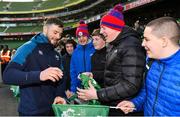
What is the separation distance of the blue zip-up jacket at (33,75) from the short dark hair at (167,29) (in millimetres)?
1205

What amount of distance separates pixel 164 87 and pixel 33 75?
4.17ft

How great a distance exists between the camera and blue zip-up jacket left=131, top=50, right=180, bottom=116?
2.26 metres

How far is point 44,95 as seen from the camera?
3.18m

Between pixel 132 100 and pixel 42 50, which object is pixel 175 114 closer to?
pixel 132 100

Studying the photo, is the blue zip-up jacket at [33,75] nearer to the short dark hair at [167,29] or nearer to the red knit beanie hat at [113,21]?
the red knit beanie hat at [113,21]

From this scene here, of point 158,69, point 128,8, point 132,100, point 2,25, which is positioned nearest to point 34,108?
point 132,100

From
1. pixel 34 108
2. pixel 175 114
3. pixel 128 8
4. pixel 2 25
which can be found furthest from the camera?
pixel 2 25

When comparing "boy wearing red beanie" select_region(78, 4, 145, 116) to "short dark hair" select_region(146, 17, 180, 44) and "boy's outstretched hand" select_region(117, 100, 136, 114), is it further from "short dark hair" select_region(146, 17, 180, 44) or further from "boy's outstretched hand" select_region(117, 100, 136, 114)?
"short dark hair" select_region(146, 17, 180, 44)

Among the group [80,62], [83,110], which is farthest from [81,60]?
[83,110]

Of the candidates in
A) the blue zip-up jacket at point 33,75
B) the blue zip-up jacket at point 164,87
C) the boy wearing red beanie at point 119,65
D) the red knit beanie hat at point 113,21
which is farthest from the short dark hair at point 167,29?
the blue zip-up jacket at point 33,75

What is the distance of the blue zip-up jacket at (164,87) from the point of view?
2264mm

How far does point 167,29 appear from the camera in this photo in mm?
2352

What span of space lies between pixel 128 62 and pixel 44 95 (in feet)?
3.29

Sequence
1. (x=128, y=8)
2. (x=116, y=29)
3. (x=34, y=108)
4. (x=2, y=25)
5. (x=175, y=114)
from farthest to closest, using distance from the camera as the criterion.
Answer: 1. (x=2, y=25)
2. (x=128, y=8)
3. (x=34, y=108)
4. (x=116, y=29)
5. (x=175, y=114)
